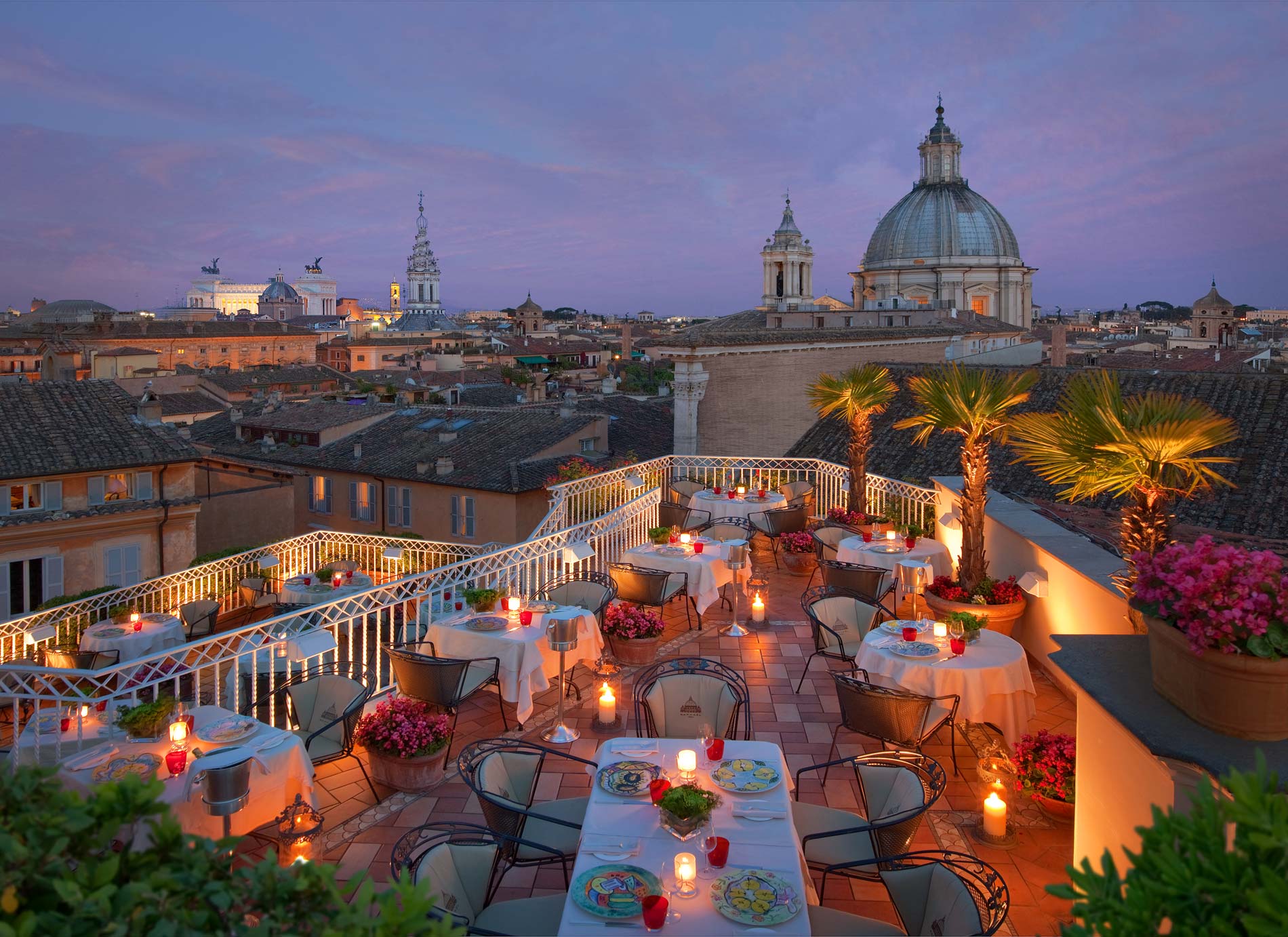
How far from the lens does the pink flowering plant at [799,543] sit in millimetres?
12070

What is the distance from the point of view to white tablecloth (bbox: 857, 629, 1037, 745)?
6535 mm

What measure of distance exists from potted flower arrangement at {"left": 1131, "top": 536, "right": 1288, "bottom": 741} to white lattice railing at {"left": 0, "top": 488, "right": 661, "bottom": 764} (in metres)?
5.24

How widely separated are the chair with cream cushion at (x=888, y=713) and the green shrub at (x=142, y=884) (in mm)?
4345

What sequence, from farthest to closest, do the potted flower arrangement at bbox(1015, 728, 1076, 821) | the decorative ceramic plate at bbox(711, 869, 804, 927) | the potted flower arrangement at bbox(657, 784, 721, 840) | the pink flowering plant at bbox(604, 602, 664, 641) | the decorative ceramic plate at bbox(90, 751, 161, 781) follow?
the pink flowering plant at bbox(604, 602, 664, 641) < the potted flower arrangement at bbox(1015, 728, 1076, 821) < the decorative ceramic plate at bbox(90, 751, 161, 781) < the potted flower arrangement at bbox(657, 784, 721, 840) < the decorative ceramic plate at bbox(711, 869, 804, 927)

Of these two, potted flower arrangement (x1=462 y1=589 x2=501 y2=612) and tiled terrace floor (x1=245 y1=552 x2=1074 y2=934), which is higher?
potted flower arrangement (x1=462 y1=589 x2=501 y2=612)

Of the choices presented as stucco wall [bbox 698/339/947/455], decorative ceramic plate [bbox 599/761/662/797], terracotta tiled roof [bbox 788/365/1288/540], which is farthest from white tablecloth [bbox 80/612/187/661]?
stucco wall [bbox 698/339/947/455]

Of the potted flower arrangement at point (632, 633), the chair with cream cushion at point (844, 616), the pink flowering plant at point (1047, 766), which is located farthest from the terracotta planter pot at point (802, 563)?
the pink flowering plant at point (1047, 766)

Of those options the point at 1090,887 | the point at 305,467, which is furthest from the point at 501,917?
the point at 305,467

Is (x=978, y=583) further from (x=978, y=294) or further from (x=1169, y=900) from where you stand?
(x=978, y=294)

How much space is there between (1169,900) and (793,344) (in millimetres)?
25052

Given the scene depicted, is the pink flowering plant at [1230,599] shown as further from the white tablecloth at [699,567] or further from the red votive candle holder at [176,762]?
the white tablecloth at [699,567]

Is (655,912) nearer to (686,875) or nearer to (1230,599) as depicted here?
(686,875)

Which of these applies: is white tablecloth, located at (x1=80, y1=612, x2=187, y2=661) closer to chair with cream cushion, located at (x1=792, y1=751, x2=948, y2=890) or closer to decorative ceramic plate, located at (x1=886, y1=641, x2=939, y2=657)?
decorative ceramic plate, located at (x1=886, y1=641, x2=939, y2=657)

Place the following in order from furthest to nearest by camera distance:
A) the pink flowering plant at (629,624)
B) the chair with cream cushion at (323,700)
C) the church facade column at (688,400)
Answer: the church facade column at (688,400)
the pink flowering plant at (629,624)
the chair with cream cushion at (323,700)
